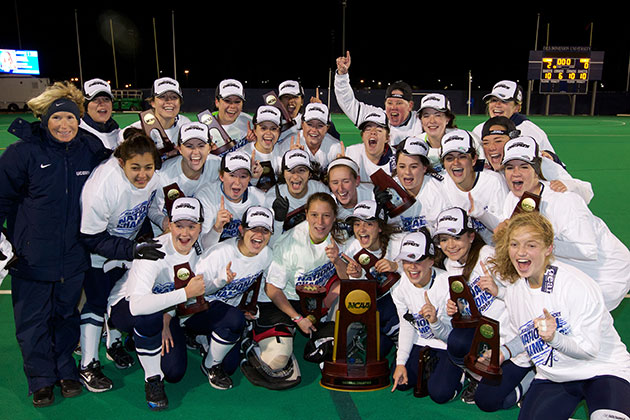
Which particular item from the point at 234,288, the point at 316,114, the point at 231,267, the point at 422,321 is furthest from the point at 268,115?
the point at 422,321

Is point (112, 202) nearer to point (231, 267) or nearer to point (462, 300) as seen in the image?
point (231, 267)

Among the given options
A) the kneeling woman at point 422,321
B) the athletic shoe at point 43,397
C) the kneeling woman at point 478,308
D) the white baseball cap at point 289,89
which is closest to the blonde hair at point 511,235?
the kneeling woman at point 478,308

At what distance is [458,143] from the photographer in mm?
5285

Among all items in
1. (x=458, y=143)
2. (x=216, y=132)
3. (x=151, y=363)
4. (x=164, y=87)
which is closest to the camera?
(x=151, y=363)

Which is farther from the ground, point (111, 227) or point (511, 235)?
point (511, 235)

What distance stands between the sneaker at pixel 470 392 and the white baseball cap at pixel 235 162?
9.36 ft

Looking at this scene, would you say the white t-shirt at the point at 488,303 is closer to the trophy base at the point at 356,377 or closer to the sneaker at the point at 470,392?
the sneaker at the point at 470,392

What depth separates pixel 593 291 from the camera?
12.0 ft

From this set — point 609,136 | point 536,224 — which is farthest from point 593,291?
point 609,136

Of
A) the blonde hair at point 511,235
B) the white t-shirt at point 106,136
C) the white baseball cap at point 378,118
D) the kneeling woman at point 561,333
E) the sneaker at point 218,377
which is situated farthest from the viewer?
the white t-shirt at point 106,136

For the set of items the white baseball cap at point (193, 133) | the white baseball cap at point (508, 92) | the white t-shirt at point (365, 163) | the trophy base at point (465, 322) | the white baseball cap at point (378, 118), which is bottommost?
the trophy base at point (465, 322)

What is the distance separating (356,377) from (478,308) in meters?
1.19

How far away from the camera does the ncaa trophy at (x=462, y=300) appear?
445cm

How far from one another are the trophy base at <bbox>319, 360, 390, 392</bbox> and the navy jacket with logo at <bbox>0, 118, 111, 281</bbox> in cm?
238
